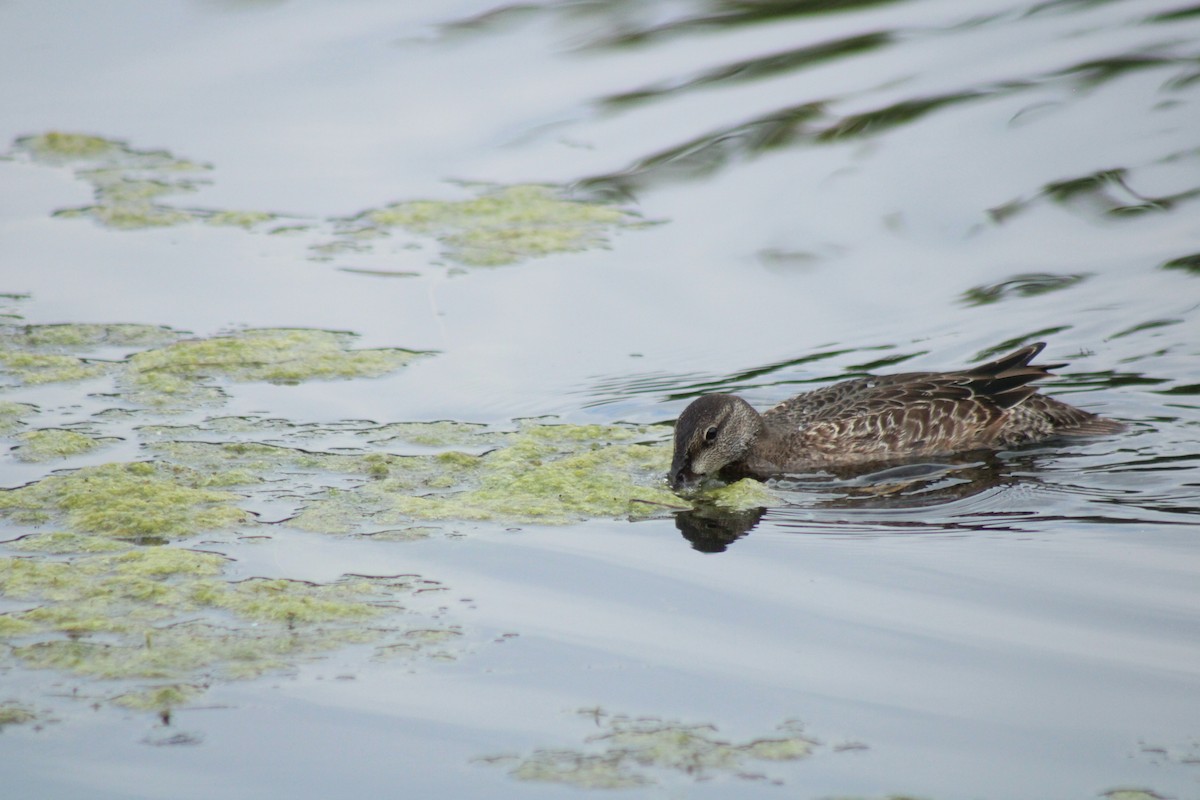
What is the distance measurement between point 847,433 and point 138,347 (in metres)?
4.43

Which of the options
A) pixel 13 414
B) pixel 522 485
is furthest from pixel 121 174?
pixel 522 485

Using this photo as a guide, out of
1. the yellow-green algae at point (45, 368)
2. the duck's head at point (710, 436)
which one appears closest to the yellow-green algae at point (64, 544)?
the yellow-green algae at point (45, 368)

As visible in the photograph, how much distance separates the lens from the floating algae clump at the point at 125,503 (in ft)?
23.6

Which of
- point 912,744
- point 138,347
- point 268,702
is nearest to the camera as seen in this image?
point 912,744

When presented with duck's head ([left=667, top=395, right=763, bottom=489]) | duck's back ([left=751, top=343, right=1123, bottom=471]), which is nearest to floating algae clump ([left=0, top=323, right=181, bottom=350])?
duck's head ([left=667, top=395, right=763, bottom=489])

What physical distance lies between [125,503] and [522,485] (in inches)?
75.6

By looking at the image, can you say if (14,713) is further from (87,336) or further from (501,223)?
(501,223)

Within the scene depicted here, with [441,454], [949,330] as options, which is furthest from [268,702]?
[949,330]

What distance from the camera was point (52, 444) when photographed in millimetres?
8242

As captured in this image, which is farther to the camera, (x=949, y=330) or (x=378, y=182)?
(x=378, y=182)

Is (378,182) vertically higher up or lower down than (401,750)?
higher up

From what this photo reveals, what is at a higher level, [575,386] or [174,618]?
[575,386]

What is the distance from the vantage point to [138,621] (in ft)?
20.2

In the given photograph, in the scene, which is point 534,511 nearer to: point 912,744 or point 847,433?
point 847,433
